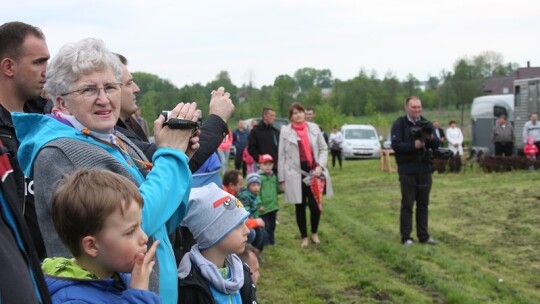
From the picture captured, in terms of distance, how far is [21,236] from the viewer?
1.76m

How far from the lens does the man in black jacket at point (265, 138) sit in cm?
1084

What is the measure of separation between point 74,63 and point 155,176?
1.73ft

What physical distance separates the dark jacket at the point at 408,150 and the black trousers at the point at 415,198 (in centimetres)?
12

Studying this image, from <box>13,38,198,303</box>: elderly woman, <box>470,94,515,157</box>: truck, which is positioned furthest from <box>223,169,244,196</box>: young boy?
<box>470,94,515,157</box>: truck

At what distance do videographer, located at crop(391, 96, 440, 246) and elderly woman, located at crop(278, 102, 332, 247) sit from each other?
3.38ft

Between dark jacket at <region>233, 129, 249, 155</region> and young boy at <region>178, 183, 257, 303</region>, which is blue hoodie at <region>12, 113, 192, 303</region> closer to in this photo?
young boy at <region>178, 183, 257, 303</region>

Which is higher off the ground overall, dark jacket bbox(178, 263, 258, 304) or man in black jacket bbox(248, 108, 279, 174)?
man in black jacket bbox(248, 108, 279, 174)

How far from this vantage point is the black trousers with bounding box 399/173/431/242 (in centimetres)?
959

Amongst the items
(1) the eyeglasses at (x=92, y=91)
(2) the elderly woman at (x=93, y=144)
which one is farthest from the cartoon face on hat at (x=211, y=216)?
(1) the eyeglasses at (x=92, y=91)

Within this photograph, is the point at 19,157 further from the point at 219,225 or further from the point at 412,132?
the point at 412,132

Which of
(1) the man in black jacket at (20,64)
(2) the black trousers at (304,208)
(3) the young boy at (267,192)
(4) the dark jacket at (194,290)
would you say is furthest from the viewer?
(2) the black trousers at (304,208)

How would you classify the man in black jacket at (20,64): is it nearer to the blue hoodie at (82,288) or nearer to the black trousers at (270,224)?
the blue hoodie at (82,288)

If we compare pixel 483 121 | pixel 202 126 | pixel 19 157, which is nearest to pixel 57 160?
pixel 19 157

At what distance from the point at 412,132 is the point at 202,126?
6555mm
